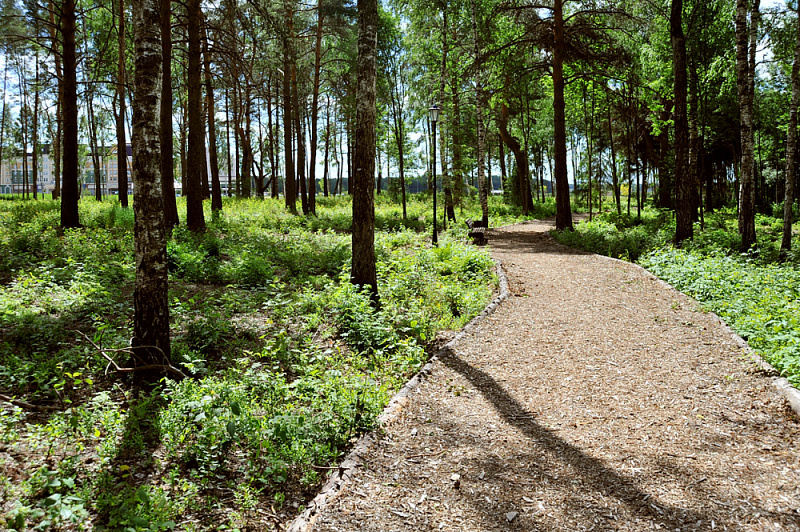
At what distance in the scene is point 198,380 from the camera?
5094 mm

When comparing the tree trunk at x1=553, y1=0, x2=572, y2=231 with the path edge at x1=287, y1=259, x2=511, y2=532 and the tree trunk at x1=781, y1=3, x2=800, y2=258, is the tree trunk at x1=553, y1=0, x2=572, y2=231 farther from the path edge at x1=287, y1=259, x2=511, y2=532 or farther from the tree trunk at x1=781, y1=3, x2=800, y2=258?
the path edge at x1=287, y1=259, x2=511, y2=532

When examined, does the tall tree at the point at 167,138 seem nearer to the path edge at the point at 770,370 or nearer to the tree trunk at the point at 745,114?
the path edge at the point at 770,370

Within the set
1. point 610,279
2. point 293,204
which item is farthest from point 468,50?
point 610,279

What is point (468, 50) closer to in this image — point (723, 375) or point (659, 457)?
point (723, 375)

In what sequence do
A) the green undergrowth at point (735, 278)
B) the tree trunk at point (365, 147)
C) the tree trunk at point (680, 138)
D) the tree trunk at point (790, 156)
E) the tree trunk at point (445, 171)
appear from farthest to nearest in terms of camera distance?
the tree trunk at point (445, 171) → the tree trunk at point (680, 138) → the tree trunk at point (790, 156) → the tree trunk at point (365, 147) → the green undergrowth at point (735, 278)

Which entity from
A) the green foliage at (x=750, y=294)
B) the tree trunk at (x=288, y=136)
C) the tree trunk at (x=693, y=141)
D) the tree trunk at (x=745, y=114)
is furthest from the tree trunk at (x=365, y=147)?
the tree trunk at (x=288, y=136)

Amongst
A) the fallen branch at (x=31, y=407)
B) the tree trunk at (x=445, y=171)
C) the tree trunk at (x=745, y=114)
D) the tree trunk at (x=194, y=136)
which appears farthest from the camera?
the tree trunk at (x=445, y=171)

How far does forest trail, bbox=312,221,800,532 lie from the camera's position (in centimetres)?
331

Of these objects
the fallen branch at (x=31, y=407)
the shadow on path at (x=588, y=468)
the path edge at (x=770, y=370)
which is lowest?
the shadow on path at (x=588, y=468)

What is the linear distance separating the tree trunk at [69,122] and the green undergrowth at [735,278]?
48.3 ft

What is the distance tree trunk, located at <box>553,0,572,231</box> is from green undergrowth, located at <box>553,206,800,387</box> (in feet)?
6.72

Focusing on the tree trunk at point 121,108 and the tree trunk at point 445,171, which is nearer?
the tree trunk at point 121,108

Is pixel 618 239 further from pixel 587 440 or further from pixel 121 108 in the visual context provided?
pixel 121 108

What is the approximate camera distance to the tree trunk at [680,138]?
506 inches
